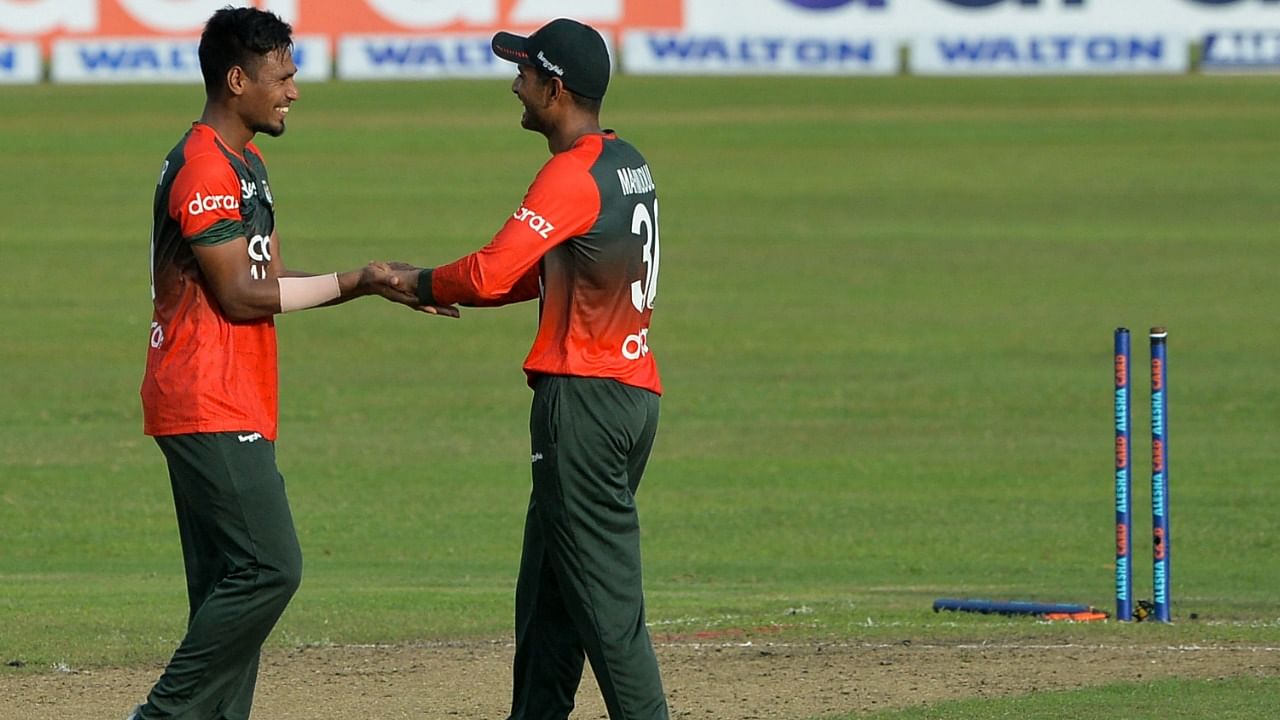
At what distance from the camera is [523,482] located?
51.2 ft

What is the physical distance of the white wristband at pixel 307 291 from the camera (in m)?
6.69

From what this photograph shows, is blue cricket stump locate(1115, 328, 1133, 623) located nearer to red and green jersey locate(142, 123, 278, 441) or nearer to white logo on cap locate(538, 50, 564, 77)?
white logo on cap locate(538, 50, 564, 77)

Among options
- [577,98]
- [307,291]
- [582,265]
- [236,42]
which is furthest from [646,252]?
[236,42]

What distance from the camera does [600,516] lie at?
6.66 m

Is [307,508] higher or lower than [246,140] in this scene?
lower

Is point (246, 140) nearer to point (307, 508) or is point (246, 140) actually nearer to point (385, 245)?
point (307, 508)

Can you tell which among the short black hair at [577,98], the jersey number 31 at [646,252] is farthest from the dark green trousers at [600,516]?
the short black hair at [577,98]

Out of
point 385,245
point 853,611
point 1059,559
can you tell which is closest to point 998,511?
point 1059,559

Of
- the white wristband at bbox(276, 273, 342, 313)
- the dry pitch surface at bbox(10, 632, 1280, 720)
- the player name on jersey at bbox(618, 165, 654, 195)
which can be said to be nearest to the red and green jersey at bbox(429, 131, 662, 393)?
the player name on jersey at bbox(618, 165, 654, 195)

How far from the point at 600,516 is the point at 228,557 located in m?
1.10

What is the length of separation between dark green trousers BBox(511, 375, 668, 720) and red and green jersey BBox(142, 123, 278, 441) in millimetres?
853

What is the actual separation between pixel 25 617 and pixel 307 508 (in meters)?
4.55

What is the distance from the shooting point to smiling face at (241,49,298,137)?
682 cm

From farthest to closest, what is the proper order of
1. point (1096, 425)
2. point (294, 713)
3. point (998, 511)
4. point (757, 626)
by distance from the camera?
point (1096, 425) < point (998, 511) < point (757, 626) < point (294, 713)
